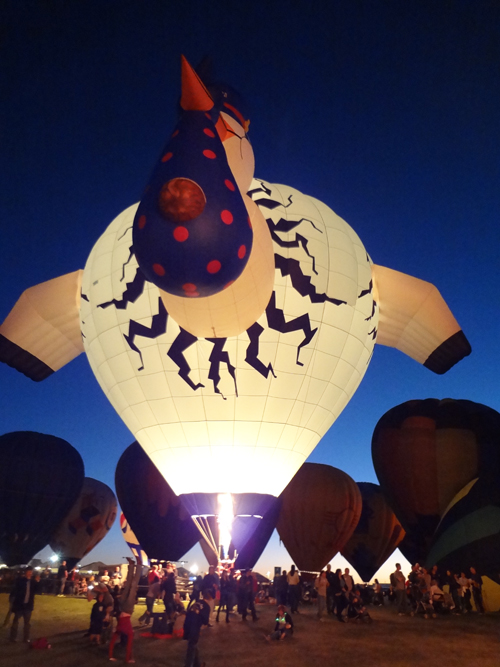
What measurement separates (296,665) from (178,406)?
401 centimetres

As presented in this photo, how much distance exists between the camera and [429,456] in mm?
15273

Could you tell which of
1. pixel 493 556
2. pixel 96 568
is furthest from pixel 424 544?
pixel 96 568

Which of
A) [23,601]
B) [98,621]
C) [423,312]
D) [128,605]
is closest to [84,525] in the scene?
[23,601]

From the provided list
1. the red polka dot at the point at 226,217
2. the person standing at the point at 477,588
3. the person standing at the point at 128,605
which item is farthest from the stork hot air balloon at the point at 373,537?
the red polka dot at the point at 226,217

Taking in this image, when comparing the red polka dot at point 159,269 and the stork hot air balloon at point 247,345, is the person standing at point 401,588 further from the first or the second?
the red polka dot at point 159,269

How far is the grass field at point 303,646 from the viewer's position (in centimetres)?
625

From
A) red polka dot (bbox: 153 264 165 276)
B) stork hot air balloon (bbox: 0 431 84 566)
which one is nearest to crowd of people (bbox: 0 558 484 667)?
red polka dot (bbox: 153 264 165 276)

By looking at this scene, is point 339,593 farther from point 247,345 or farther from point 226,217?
point 226,217

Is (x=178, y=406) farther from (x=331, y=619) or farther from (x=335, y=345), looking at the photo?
(x=331, y=619)

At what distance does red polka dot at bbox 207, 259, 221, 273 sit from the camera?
13.7 ft

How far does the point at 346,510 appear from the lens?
17078 millimetres

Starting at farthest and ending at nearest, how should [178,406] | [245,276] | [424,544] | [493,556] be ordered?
[424,544], [493,556], [178,406], [245,276]

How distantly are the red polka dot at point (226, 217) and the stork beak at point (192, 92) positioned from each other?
Answer: 3.36 ft

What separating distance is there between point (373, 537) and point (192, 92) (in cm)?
1853
